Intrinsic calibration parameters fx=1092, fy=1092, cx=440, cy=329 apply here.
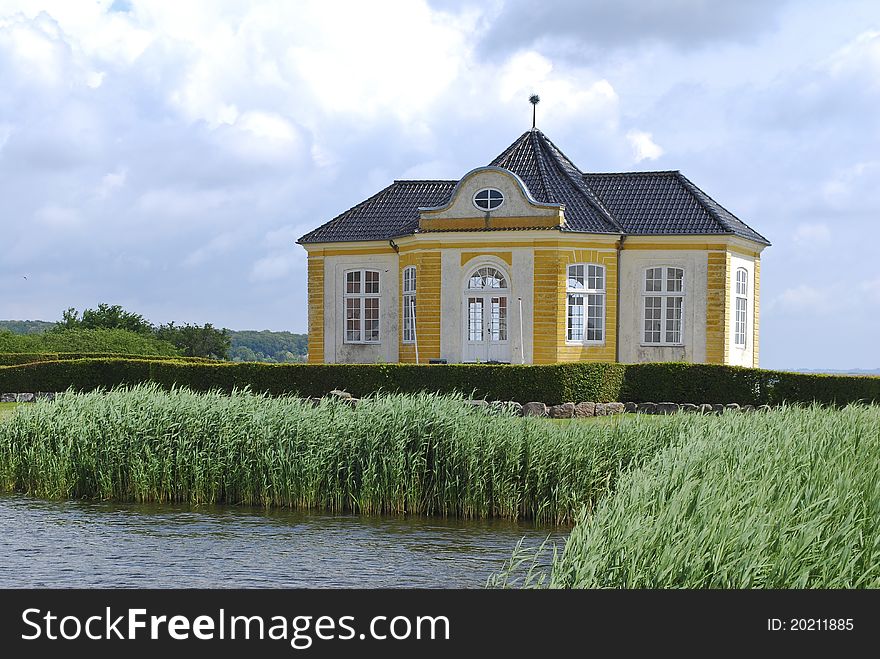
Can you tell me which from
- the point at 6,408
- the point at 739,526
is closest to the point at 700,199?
the point at 6,408

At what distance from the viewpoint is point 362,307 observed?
100 feet

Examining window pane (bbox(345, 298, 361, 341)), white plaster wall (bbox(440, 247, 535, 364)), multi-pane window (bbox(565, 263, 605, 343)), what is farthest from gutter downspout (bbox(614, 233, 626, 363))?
window pane (bbox(345, 298, 361, 341))

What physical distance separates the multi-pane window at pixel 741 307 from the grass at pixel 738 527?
18874 millimetres

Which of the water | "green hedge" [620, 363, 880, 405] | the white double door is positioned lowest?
the water

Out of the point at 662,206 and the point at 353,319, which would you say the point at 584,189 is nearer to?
the point at 662,206

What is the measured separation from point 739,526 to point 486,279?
20.9 metres

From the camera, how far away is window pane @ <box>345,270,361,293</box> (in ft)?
101

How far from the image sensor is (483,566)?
10.9 metres

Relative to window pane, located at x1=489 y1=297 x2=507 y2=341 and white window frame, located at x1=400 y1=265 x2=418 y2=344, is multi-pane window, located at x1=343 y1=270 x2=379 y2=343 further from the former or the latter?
window pane, located at x1=489 y1=297 x2=507 y2=341

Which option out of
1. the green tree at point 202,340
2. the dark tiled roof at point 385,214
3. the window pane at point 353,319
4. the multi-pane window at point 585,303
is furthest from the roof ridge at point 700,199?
the green tree at point 202,340

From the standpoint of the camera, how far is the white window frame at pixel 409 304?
2920 centimetres

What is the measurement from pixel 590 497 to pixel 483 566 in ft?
10.5
